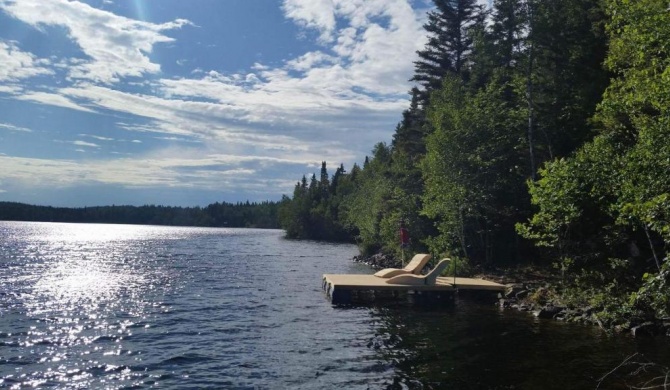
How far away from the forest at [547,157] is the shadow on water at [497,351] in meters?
1.90

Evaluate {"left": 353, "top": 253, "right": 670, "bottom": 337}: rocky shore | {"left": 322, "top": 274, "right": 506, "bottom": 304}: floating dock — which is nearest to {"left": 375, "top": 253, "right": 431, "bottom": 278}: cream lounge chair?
A: {"left": 322, "top": 274, "right": 506, "bottom": 304}: floating dock

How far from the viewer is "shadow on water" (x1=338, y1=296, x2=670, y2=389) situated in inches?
612

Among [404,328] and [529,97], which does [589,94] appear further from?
[404,328]

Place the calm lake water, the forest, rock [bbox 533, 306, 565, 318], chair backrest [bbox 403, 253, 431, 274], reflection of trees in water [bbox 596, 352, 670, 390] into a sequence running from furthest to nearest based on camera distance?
chair backrest [bbox 403, 253, 431, 274], rock [bbox 533, 306, 565, 318], the forest, the calm lake water, reflection of trees in water [bbox 596, 352, 670, 390]

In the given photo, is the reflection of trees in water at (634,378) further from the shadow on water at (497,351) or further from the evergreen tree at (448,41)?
the evergreen tree at (448,41)

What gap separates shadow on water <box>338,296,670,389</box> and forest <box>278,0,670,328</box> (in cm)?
190

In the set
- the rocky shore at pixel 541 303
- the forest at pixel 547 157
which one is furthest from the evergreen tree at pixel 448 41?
the rocky shore at pixel 541 303

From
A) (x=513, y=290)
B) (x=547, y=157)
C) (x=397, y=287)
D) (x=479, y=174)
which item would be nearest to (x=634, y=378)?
(x=513, y=290)

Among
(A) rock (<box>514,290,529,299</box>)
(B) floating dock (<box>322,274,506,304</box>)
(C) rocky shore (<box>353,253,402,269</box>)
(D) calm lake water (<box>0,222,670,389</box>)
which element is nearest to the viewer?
(D) calm lake water (<box>0,222,670,389</box>)

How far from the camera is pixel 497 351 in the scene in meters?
18.9

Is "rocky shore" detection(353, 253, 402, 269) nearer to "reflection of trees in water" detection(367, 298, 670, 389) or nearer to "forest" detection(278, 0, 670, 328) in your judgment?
"forest" detection(278, 0, 670, 328)

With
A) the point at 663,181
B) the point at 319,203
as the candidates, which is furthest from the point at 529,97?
the point at 319,203

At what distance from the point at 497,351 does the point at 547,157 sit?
76.3ft

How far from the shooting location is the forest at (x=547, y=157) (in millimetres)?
19688
